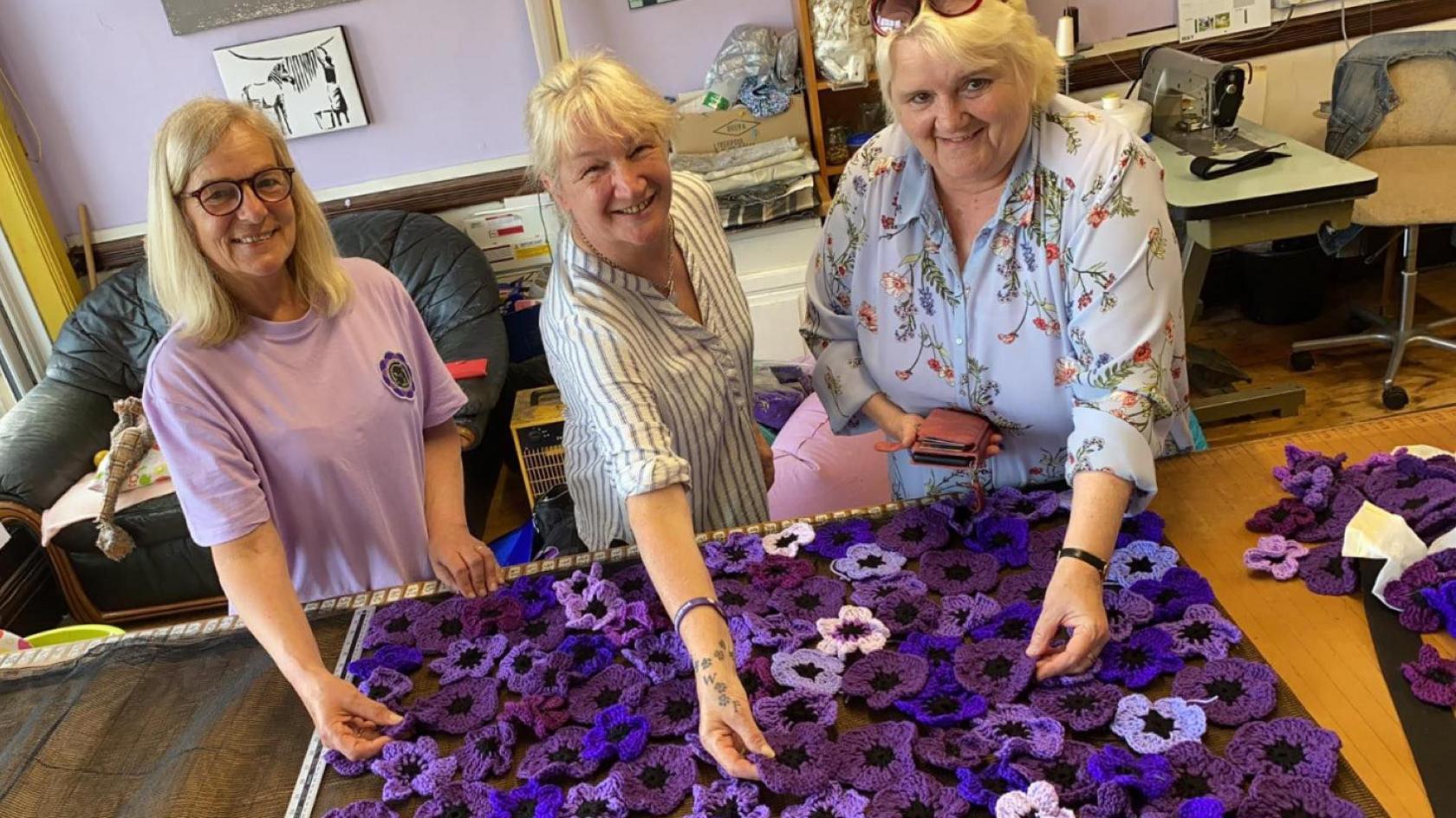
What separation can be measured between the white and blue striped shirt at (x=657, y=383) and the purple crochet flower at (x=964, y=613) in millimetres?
331

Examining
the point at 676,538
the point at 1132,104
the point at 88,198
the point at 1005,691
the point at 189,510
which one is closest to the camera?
the point at 1005,691

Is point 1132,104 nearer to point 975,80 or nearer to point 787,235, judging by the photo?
point 787,235

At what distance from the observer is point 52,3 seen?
3.29 meters

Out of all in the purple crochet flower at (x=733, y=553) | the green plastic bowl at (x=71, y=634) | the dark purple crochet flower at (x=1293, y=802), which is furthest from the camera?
the green plastic bowl at (x=71, y=634)

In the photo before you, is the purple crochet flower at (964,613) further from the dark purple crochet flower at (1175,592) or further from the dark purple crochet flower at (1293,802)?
the dark purple crochet flower at (1293,802)

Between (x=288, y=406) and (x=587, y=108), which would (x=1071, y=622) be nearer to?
(x=587, y=108)

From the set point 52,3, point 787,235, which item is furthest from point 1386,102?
point 52,3

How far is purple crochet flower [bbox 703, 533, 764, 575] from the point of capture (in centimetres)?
134

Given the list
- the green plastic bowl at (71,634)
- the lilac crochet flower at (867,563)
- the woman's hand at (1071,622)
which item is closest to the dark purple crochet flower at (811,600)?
the lilac crochet flower at (867,563)

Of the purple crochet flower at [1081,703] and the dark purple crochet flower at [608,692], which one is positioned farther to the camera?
the dark purple crochet flower at [608,692]

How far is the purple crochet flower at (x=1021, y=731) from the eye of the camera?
995 mm

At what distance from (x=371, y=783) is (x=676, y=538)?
0.41 metres

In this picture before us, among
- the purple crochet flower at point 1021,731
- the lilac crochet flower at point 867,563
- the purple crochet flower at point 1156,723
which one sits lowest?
the purple crochet flower at point 1156,723

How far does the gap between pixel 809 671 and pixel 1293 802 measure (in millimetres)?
465
